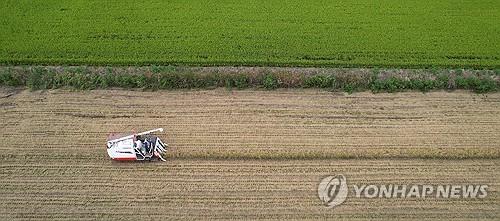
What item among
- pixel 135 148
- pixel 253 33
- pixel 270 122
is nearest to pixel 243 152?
pixel 270 122

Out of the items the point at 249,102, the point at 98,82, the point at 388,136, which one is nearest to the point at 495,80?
the point at 388,136

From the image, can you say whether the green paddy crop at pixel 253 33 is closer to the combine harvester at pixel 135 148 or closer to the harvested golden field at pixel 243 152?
the harvested golden field at pixel 243 152

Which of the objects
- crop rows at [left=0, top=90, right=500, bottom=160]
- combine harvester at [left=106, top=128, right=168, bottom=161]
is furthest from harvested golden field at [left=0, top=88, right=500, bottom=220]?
combine harvester at [left=106, top=128, right=168, bottom=161]

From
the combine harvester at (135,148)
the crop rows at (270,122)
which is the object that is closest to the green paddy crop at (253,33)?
the crop rows at (270,122)

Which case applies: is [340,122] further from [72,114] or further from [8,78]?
[8,78]

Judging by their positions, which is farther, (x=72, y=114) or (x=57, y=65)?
(x=57, y=65)

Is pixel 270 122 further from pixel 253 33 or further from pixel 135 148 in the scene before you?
pixel 253 33
